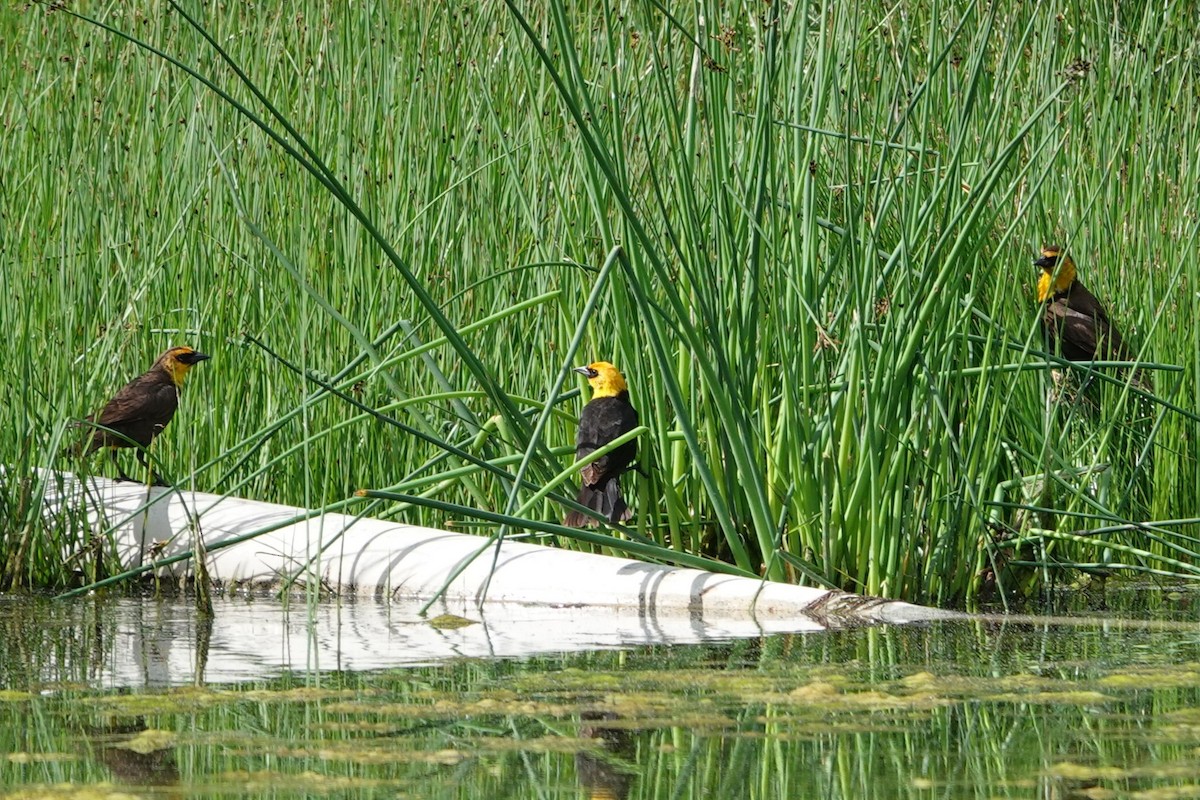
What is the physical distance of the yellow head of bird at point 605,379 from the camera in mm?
4047

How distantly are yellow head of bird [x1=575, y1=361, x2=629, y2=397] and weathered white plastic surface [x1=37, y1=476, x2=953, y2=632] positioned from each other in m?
0.44

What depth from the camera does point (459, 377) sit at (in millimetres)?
4672

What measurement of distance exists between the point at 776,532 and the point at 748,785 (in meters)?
1.68

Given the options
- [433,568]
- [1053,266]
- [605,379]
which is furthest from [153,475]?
[1053,266]

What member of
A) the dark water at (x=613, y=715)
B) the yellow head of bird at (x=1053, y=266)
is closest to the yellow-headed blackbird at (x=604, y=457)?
the dark water at (x=613, y=715)

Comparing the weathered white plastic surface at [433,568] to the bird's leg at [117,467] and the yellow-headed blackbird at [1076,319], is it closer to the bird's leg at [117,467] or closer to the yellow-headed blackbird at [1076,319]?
the bird's leg at [117,467]

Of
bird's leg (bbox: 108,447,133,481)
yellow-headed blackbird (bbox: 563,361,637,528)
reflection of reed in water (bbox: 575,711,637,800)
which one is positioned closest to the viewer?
reflection of reed in water (bbox: 575,711,637,800)

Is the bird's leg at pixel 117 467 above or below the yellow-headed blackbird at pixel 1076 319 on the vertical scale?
below

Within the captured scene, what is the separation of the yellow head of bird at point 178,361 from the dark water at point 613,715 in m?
1.48

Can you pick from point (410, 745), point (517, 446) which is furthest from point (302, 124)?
point (410, 745)

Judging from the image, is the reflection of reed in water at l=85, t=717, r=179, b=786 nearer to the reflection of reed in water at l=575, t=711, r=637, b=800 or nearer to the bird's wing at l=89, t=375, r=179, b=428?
the reflection of reed in water at l=575, t=711, r=637, b=800

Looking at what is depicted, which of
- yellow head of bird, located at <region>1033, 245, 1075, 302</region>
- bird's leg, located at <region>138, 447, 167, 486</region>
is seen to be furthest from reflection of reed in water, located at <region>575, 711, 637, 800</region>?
bird's leg, located at <region>138, 447, 167, 486</region>

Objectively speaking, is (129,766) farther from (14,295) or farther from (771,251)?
(14,295)

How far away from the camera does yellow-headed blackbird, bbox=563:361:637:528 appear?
3844 millimetres
